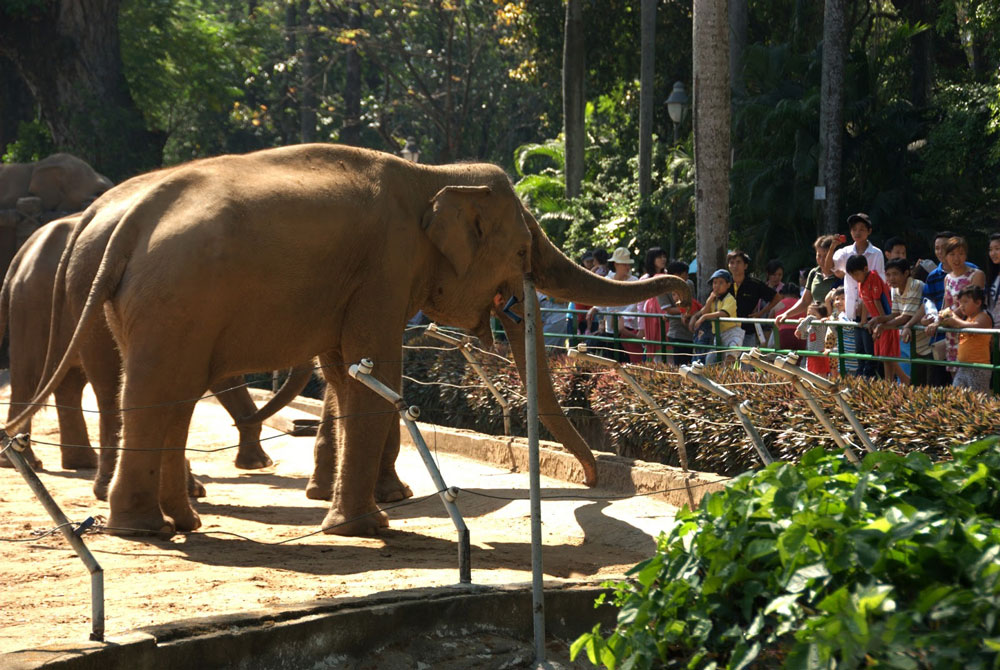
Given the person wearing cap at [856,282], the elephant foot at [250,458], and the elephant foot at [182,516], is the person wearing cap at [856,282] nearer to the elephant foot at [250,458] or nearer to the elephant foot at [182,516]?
the elephant foot at [182,516]

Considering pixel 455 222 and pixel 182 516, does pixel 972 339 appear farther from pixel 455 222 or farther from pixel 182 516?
pixel 182 516

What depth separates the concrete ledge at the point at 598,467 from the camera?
29.6 feet

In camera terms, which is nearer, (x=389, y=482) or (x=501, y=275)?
(x=501, y=275)

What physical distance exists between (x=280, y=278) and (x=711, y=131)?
6311mm

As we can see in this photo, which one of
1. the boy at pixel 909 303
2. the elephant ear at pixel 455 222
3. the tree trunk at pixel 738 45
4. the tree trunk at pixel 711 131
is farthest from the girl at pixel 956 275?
the tree trunk at pixel 738 45

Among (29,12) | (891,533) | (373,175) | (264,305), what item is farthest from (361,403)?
(29,12)

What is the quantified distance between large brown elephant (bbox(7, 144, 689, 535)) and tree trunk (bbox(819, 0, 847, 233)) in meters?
10.7

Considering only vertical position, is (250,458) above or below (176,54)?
below

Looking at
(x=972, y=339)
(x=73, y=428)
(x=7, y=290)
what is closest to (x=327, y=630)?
(x=972, y=339)

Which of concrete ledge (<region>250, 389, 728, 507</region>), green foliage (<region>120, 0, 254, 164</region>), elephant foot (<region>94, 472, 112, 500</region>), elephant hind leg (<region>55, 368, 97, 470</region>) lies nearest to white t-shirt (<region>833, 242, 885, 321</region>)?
concrete ledge (<region>250, 389, 728, 507</region>)

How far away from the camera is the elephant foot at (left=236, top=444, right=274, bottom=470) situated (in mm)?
12102

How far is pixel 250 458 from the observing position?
12.1m

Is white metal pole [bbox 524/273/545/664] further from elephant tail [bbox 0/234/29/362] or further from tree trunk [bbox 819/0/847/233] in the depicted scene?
tree trunk [bbox 819/0/847/233]

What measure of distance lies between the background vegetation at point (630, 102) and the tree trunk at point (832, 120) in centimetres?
143
